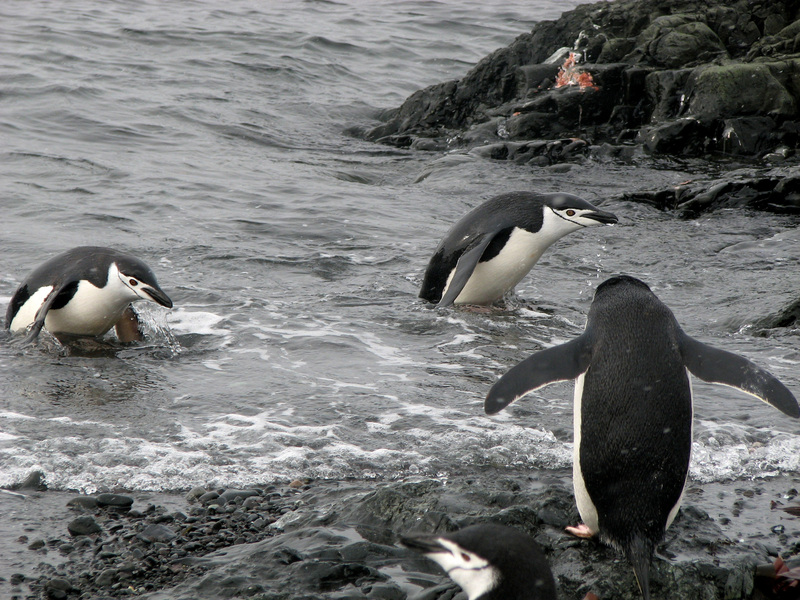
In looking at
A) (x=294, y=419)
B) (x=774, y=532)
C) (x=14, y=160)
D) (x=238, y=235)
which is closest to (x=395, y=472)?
(x=294, y=419)

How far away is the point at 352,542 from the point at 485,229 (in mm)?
3459

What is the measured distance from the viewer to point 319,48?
54.3ft

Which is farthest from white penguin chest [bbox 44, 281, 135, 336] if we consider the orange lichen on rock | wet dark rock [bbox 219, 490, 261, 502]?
the orange lichen on rock

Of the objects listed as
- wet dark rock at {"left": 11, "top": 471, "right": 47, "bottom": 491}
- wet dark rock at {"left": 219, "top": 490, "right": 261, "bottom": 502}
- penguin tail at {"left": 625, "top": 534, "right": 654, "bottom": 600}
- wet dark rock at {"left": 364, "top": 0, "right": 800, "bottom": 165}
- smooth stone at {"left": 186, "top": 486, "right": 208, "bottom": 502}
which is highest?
wet dark rock at {"left": 364, "top": 0, "right": 800, "bottom": 165}

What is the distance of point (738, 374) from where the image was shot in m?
2.86

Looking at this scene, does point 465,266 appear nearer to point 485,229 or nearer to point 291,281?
point 485,229

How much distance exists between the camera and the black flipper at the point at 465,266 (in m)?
5.54

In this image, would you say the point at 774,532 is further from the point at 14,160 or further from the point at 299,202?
the point at 14,160

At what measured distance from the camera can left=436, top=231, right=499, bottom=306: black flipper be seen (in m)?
5.54

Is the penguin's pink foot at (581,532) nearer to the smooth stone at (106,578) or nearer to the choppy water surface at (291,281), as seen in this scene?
the choppy water surface at (291,281)

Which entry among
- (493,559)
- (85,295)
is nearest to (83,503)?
(493,559)

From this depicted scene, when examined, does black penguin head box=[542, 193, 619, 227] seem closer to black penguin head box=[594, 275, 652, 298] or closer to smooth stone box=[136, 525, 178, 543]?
black penguin head box=[594, 275, 652, 298]

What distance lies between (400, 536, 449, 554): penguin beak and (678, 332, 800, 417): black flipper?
1.26 meters

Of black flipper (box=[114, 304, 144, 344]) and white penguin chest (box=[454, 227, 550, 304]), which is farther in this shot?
white penguin chest (box=[454, 227, 550, 304])
